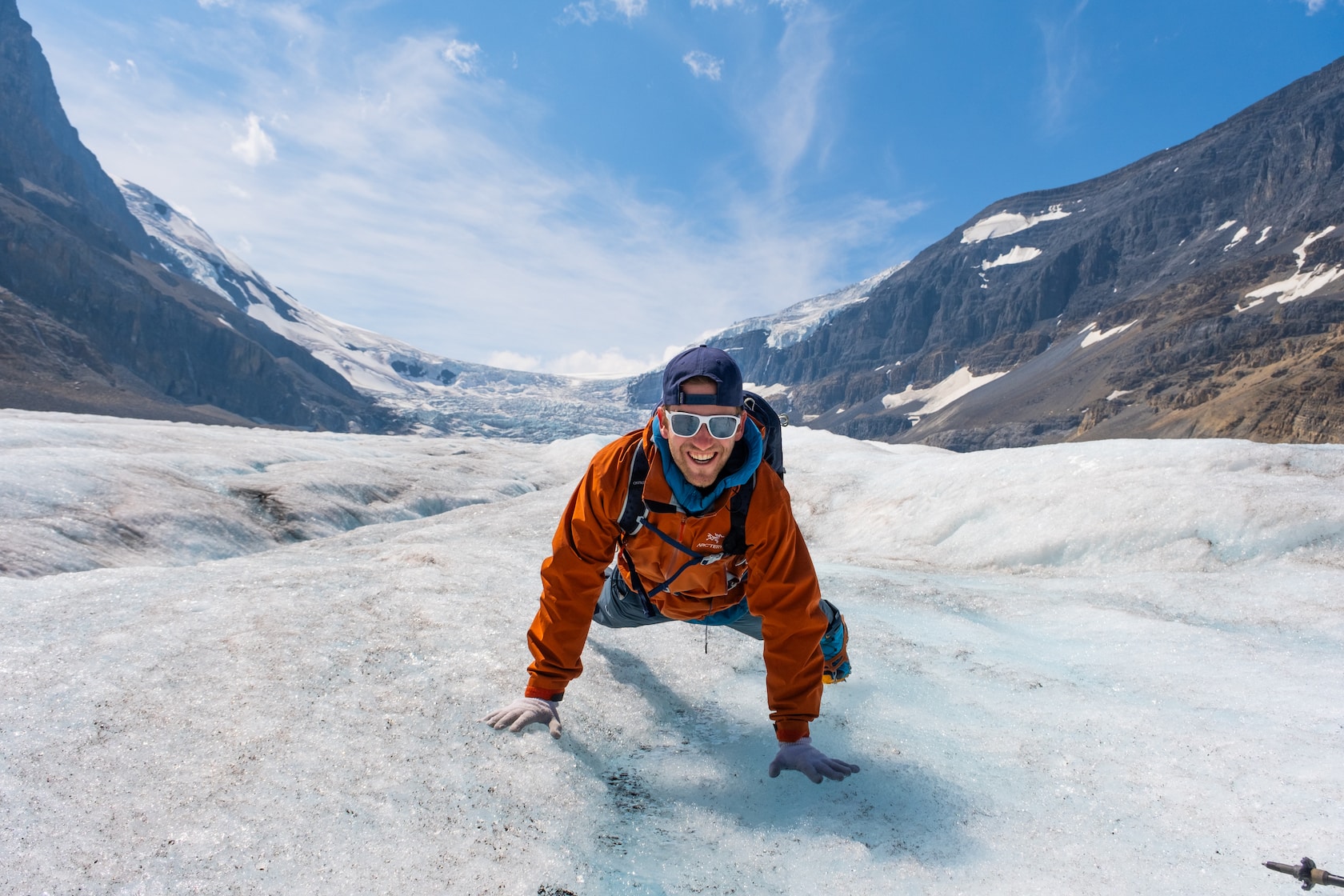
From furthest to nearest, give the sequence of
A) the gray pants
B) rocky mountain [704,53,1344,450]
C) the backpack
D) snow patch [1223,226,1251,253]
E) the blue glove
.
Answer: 1. snow patch [1223,226,1251,253]
2. rocky mountain [704,53,1344,450]
3. the gray pants
4. the backpack
5. the blue glove

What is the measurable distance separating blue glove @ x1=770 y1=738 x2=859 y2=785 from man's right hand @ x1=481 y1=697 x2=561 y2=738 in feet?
3.27

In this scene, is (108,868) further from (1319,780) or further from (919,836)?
(1319,780)

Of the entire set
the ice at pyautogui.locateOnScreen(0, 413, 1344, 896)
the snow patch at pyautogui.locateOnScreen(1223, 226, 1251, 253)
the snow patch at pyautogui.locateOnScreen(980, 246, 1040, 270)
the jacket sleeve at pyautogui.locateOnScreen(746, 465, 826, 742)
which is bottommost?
the ice at pyautogui.locateOnScreen(0, 413, 1344, 896)

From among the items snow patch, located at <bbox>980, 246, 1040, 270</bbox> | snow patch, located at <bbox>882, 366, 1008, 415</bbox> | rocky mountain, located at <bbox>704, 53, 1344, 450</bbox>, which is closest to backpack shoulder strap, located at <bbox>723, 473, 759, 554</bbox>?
rocky mountain, located at <bbox>704, 53, 1344, 450</bbox>

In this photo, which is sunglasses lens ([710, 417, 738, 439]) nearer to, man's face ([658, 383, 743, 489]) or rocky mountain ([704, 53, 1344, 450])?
man's face ([658, 383, 743, 489])

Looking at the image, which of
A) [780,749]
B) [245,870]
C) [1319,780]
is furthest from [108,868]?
[1319,780]

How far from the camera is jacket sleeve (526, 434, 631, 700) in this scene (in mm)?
3234

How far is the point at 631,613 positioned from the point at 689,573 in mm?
613

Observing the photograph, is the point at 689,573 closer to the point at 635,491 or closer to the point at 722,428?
the point at 635,491

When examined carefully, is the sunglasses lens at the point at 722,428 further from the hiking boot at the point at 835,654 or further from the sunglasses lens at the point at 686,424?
the hiking boot at the point at 835,654

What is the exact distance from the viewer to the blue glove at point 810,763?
2.78 meters

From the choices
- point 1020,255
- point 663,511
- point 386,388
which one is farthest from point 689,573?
point 1020,255

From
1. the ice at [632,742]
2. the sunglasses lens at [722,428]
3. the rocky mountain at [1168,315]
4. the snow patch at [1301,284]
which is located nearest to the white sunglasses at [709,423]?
the sunglasses lens at [722,428]

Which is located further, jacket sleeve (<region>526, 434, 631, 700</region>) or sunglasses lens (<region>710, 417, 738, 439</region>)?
jacket sleeve (<region>526, 434, 631, 700</region>)
